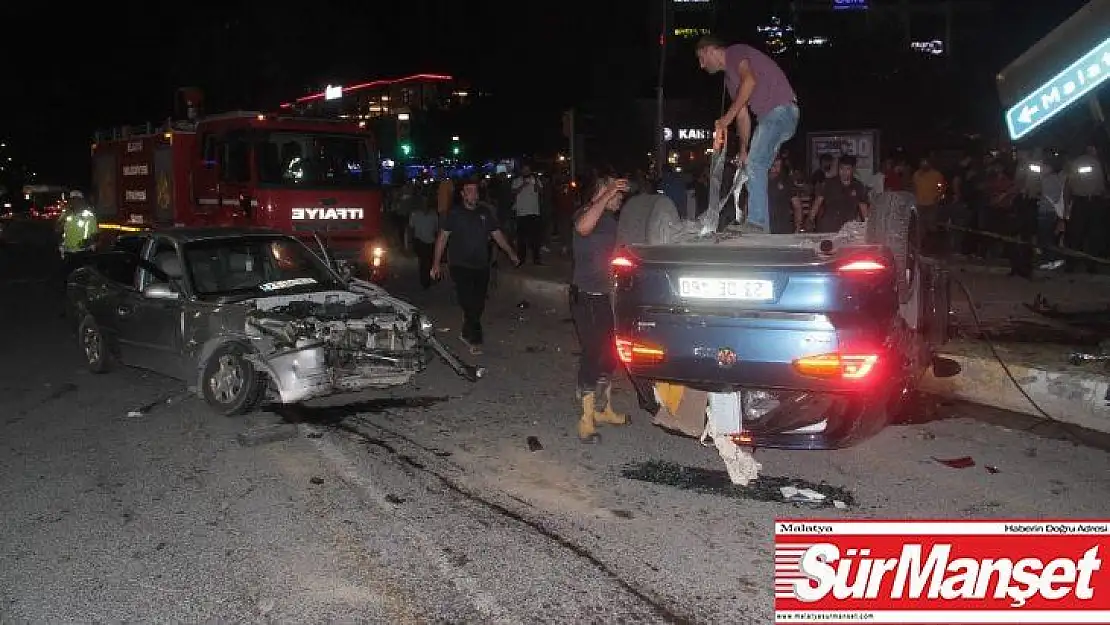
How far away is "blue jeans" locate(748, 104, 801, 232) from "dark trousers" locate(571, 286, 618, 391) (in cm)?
122

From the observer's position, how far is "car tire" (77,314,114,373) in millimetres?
8898

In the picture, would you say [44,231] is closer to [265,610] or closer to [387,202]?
[387,202]

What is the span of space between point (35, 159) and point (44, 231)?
22.0 m

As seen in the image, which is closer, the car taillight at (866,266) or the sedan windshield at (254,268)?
the car taillight at (866,266)

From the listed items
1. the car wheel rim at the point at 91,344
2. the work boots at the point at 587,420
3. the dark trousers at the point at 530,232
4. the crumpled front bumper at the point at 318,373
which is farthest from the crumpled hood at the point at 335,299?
the dark trousers at the point at 530,232

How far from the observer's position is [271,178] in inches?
539

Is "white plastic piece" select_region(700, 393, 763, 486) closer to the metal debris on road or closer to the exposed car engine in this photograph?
the metal debris on road

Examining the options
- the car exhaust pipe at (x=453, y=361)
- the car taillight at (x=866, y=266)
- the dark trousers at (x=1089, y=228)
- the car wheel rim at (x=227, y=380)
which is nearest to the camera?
the car taillight at (x=866, y=266)

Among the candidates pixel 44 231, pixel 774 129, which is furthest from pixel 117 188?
pixel 44 231

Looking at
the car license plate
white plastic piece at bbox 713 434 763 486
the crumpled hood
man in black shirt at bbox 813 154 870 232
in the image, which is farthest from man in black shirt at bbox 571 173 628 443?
man in black shirt at bbox 813 154 870 232

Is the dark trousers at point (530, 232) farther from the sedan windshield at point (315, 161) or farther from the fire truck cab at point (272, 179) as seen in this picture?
the sedan windshield at point (315, 161)

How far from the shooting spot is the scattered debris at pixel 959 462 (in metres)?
5.70

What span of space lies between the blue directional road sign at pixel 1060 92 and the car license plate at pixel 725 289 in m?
1.90

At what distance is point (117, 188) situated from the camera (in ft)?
A: 57.5
